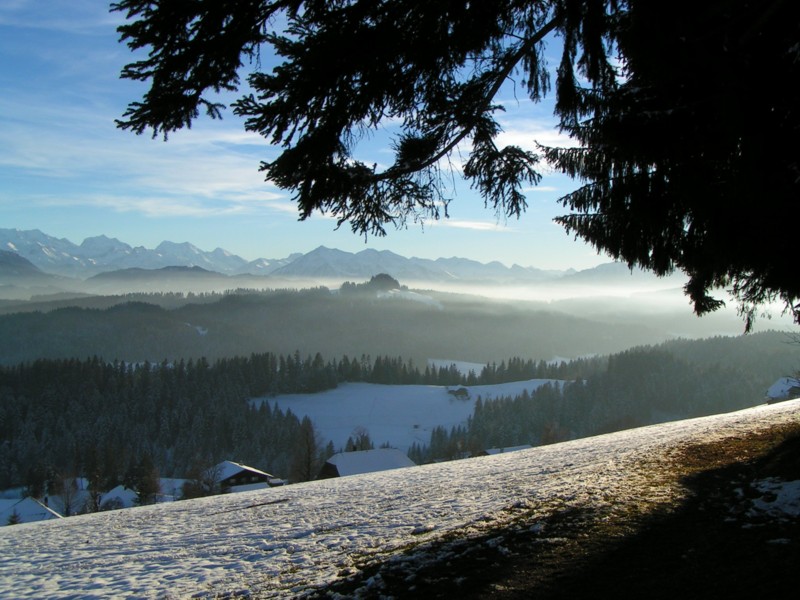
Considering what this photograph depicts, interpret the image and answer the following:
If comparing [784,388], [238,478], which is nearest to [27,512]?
[238,478]

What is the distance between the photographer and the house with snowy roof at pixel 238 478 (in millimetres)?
50062

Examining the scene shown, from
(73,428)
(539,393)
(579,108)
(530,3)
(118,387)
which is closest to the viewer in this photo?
(530,3)

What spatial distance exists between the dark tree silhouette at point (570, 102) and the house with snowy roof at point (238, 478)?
48.3 meters

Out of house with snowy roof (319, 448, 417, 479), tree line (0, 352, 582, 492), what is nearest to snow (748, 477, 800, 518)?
house with snowy roof (319, 448, 417, 479)

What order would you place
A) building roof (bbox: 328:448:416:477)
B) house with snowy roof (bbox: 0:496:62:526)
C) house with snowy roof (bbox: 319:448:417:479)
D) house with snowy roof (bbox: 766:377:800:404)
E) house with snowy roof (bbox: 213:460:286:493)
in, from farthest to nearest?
house with snowy roof (bbox: 766:377:800:404), house with snowy roof (bbox: 213:460:286:493), building roof (bbox: 328:448:416:477), house with snowy roof (bbox: 319:448:417:479), house with snowy roof (bbox: 0:496:62:526)

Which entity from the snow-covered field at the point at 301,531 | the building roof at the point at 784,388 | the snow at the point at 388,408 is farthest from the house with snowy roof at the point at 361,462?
the snow at the point at 388,408

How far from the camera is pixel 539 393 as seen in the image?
380ft

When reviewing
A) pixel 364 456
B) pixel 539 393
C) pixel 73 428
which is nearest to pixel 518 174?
pixel 364 456

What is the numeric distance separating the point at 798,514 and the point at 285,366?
462 feet

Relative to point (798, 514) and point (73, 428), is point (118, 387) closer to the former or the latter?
point (73, 428)

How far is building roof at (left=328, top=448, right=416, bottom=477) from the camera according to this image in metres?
39.8

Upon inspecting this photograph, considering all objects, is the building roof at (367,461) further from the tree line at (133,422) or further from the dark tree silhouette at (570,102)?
the dark tree silhouette at (570,102)

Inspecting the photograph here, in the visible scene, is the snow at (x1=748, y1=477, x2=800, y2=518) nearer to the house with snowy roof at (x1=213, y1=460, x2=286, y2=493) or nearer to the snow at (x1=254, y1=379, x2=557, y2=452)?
the house with snowy roof at (x1=213, y1=460, x2=286, y2=493)

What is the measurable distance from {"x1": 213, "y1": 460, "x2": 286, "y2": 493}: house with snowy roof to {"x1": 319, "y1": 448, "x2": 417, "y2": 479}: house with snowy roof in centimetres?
1132
